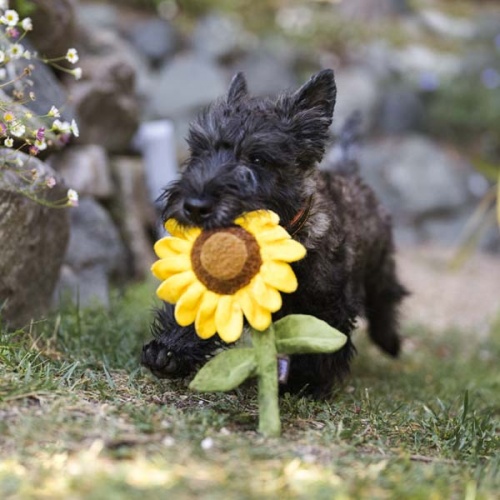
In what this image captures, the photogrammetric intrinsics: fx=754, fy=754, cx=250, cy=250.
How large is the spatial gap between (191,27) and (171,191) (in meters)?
8.20

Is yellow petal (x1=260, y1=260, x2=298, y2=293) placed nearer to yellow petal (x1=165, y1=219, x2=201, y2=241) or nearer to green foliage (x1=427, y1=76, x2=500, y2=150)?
yellow petal (x1=165, y1=219, x2=201, y2=241)

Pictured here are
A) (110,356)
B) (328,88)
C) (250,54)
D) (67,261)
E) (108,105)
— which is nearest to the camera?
(328,88)

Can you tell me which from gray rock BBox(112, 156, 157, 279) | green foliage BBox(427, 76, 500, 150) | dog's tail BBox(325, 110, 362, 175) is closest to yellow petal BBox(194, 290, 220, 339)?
dog's tail BBox(325, 110, 362, 175)

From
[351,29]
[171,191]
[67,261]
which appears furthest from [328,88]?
[351,29]

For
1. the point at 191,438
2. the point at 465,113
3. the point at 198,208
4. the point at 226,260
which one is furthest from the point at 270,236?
the point at 465,113

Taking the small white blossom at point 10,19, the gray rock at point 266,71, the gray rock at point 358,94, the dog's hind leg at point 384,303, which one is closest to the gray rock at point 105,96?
the small white blossom at point 10,19

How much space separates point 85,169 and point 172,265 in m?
3.13

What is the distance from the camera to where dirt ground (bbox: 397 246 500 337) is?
7398mm

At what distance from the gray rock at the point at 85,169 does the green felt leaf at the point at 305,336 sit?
3.11 meters

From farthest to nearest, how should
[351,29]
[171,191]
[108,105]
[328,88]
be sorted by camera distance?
[351,29], [108,105], [328,88], [171,191]

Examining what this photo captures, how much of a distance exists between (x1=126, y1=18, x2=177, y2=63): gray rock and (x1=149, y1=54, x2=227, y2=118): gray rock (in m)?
0.24

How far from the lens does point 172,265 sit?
9.96ft

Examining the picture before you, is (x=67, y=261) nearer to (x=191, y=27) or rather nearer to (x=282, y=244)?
(x=282, y=244)

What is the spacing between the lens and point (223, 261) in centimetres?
293
